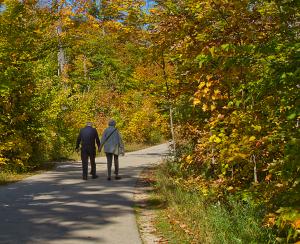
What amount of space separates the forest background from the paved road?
60.5 inches

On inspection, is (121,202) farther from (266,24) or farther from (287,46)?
(287,46)

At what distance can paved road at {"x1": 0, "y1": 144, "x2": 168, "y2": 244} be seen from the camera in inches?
278

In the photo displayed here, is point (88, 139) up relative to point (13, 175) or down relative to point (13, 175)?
up

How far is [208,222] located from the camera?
6.87 m

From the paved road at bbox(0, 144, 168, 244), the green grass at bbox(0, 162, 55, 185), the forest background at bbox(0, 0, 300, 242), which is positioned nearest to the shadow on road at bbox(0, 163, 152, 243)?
the paved road at bbox(0, 144, 168, 244)

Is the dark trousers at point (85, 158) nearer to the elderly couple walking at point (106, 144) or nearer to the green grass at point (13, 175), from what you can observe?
the elderly couple walking at point (106, 144)

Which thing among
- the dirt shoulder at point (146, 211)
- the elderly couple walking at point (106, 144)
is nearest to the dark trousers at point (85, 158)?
Result: the elderly couple walking at point (106, 144)

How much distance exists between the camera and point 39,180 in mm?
13680

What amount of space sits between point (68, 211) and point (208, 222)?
3198 mm

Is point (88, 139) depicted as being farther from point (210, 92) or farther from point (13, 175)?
point (210, 92)

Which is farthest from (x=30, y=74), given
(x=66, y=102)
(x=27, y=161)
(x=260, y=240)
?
(x=260, y=240)

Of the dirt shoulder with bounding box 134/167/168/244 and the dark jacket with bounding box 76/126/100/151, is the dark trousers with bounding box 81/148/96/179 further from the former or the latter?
the dirt shoulder with bounding box 134/167/168/244

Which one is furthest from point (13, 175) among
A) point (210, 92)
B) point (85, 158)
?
point (210, 92)

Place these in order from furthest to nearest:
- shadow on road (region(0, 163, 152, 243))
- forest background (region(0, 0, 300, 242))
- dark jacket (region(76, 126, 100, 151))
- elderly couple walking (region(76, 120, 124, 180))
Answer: dark jacket (region(76, 126, 100, 151)), elderly couple walking (region(76, 120, 124, 180)), shadow on road (region(0, 163, 152, 243)), forest background (region(0, 0, 300, 242))
